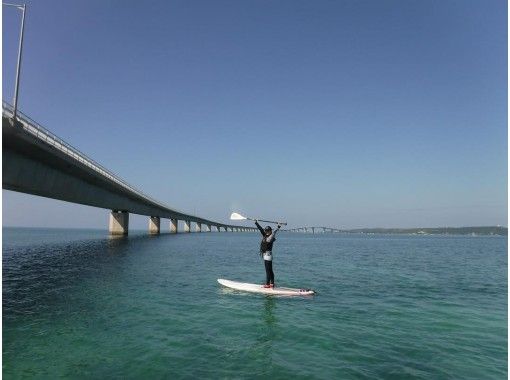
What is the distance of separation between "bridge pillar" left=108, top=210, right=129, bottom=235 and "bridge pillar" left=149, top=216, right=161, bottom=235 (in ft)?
112

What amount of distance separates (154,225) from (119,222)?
38145 mm

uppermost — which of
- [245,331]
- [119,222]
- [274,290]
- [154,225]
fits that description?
[154,225]

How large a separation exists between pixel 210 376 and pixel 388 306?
12095 mm

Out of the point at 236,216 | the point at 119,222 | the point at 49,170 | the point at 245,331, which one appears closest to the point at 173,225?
the point at 119,222

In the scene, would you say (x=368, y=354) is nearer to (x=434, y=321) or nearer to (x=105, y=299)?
(x=434, y=321)

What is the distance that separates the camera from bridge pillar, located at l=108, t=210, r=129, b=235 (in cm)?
9381

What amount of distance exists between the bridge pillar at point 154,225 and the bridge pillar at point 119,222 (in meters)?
34.0

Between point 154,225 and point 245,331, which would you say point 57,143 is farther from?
point 154,225

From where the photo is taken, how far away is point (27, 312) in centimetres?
1655

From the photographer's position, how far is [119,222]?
93.9m

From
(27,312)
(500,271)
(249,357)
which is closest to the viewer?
(249,357)

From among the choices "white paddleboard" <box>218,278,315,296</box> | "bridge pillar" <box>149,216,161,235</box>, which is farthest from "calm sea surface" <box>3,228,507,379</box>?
"bridge pillar" <box>149,216,161,235</box>

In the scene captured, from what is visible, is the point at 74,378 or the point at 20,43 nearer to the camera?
the point at 74,378

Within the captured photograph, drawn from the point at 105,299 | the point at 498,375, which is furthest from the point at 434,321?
the point at 105,299
